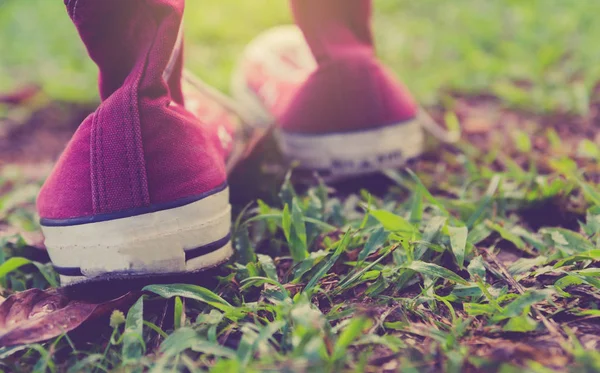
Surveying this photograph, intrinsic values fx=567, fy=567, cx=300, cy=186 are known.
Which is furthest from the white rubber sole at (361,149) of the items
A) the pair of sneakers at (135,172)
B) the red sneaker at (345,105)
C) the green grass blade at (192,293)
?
the green grass blade at (192,293)

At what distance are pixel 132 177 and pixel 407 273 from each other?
23.1 inches

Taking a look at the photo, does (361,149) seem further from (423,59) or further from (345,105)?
(423,59)

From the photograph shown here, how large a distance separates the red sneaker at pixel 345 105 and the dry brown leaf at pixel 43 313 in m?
0.72

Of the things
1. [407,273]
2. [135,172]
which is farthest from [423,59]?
[135,172]

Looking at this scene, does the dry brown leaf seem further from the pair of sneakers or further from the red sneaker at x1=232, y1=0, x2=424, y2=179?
the red sneaker at x1=232, y1=0, x2=424, y2=179

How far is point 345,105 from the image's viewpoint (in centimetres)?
158

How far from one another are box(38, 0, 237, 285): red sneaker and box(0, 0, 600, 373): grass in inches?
3.9

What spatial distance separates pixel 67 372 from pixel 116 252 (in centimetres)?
23

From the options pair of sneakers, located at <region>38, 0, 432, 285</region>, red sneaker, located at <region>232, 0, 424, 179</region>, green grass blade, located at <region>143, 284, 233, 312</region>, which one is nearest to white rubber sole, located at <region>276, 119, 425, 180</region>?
red sneaker, located at <region>232, 0, 424, 179</region>

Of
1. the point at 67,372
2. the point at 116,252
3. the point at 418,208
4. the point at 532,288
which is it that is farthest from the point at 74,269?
the point at 532,288

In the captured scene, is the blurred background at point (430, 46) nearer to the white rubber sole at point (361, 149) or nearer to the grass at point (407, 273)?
the grass at point (407, 273)

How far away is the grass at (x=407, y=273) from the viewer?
3.21 ft

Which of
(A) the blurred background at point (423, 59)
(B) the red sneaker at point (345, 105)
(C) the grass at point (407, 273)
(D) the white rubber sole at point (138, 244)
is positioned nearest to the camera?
(C) the grass at point (407, 273)

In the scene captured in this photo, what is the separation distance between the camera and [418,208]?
1358 mm
